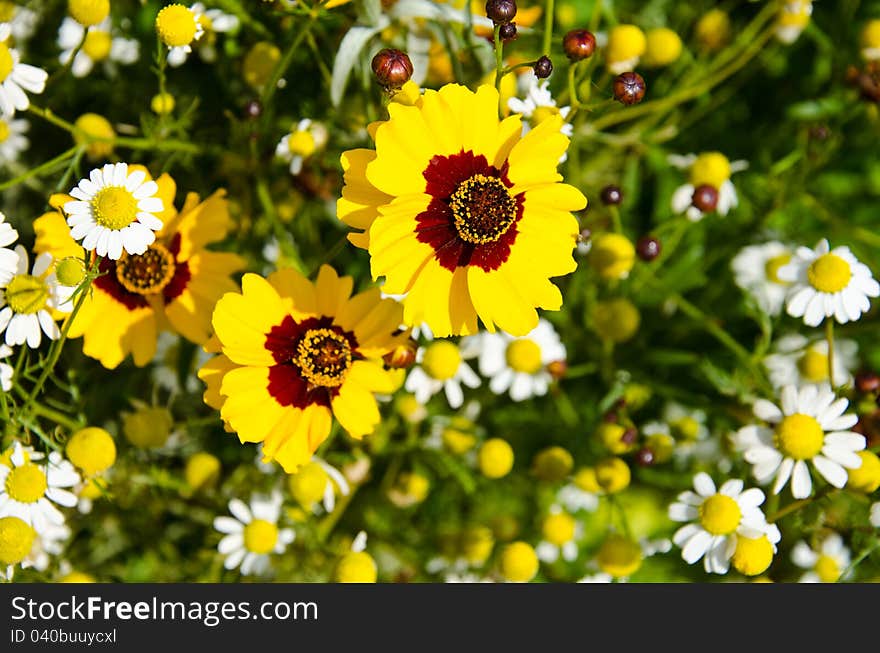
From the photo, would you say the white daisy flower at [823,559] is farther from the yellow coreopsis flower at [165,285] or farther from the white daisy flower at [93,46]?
the white daisy flower at [93,46]

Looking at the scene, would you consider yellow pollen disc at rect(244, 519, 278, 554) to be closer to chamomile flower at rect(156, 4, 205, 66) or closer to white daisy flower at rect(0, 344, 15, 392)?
white daisy flower at rect(0, 344, 15, 392)

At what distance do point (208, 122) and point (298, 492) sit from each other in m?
1.00

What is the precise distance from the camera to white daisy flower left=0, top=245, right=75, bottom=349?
65.9 inches

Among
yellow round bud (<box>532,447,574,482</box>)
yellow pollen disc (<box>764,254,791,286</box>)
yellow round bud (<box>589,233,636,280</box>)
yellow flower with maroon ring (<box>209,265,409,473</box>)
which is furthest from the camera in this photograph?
yellow pollen disc (<box>764,254,791,286</box>)

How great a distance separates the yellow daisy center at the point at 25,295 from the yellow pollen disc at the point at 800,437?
5.03ft

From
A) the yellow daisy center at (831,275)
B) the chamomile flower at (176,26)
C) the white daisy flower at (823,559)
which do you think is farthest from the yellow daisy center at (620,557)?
the chamomile flower at (176,26)

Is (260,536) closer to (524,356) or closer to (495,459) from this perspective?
(495,459)

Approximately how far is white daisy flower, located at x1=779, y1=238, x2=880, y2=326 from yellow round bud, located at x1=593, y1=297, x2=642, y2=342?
37cm

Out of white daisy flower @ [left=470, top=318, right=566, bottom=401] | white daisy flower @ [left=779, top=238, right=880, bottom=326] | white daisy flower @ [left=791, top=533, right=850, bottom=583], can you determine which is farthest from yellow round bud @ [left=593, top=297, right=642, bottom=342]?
white daisy flower @ [left=791, top=533, right=850, bottom=583]

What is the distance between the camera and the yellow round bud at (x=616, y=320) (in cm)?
212

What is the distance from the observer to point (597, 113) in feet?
7.18

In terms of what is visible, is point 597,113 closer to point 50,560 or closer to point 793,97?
point 793,97

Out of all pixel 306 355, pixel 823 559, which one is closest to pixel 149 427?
pixel 306 355
